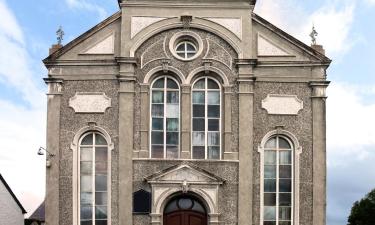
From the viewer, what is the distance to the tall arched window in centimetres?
2109

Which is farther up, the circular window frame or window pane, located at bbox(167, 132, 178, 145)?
the circular window frame

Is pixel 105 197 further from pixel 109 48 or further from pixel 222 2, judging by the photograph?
pixel 222 2

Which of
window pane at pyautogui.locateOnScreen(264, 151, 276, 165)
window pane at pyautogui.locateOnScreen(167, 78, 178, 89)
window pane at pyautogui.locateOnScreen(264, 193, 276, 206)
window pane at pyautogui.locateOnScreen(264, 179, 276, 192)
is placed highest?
window pane at pyautogui.locateOnScreen(167, 78, 178, 89)

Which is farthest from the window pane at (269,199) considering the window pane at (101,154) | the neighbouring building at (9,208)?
the neighbouring building at (9,208)

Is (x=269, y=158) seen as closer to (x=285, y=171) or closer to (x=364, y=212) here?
(x=285, y=171)

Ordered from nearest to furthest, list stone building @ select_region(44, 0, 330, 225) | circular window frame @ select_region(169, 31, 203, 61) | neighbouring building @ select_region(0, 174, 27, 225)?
stone building @ select_region(44, 0, 330, 225) → circular window frame @ select_region(169, 31, 203, 61) → neighbouring building @ select_region(0, 174, 27, 225)

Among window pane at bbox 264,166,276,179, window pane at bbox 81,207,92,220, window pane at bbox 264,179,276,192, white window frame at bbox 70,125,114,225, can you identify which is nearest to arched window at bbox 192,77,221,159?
window pane at bbox 264,166,276,179

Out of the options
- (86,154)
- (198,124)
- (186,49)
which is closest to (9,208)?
(86,154)

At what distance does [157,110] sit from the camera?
21562 mm

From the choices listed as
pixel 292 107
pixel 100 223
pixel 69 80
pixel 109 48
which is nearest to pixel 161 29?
pixel 109 48

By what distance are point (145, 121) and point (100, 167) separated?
2.02m

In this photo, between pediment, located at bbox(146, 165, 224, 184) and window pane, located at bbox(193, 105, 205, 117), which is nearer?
pediment, located at bbox(146, 165, 224, 184)

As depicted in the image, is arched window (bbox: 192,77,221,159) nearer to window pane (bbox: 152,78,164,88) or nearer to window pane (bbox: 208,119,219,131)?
window pane (bbox: 208,119,219,131)

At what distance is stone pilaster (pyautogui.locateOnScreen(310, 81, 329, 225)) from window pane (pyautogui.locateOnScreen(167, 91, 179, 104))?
14.0ft
